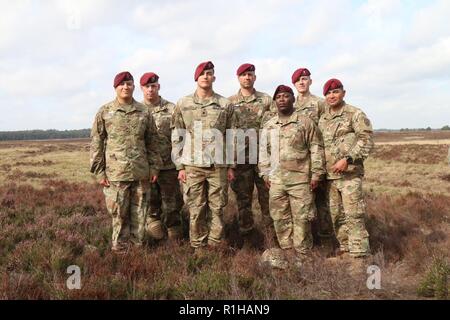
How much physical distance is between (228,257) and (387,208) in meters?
5.58

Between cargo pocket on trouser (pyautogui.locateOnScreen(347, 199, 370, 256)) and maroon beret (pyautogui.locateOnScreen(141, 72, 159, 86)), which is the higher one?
maroon beret (pyautogui.locateOnScreen(141, 72, 159, 86))

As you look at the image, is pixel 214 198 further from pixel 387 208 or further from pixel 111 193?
pixel 387 208

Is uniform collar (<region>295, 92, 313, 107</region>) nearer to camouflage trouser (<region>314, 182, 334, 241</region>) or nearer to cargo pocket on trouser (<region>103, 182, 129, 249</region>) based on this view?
camouflage trouser (<region>314, 182, 334, 241</region>)

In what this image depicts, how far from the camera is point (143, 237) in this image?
547 cm

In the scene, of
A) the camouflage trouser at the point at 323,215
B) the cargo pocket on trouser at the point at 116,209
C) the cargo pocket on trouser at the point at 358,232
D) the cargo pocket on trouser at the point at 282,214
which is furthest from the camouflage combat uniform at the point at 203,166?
the cargo pocket on trouser at the point at 358,232

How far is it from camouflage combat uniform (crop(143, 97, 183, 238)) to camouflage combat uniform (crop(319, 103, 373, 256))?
2535mm

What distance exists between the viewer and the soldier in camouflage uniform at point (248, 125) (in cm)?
625

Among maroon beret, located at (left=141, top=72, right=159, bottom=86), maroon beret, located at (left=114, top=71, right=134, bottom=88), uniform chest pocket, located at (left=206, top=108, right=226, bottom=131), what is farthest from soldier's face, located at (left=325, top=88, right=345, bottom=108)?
maroon beret, located at (left=114, top=71, right=134, bottom=88)

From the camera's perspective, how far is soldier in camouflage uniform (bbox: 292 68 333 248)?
6.21 m

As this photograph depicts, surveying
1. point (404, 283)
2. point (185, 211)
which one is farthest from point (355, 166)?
point (185, 211)

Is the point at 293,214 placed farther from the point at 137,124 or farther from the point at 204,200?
the point at 137,124

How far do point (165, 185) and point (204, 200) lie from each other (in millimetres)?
1133

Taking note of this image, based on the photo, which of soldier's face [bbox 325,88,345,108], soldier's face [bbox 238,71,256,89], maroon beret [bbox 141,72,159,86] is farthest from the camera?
soldier's face [bbox 238,71,256,89]

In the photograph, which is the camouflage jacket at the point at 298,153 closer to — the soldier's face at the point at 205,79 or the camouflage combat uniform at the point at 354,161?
the camouflage combat uniform at the point at 354,161
